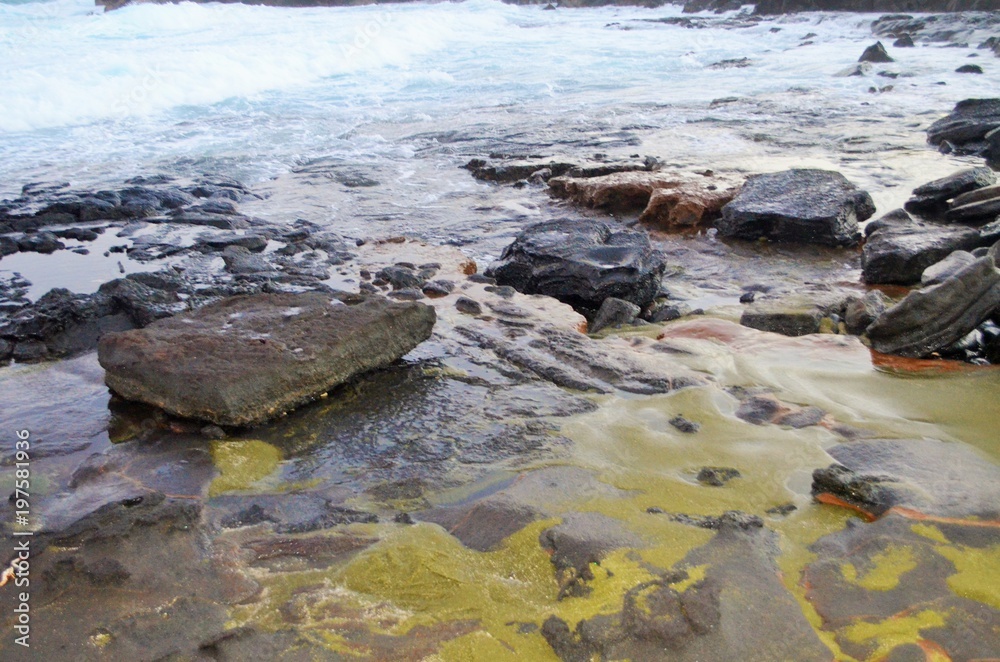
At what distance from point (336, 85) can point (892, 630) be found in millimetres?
16302

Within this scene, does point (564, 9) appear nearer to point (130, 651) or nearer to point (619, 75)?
point (619, 75)

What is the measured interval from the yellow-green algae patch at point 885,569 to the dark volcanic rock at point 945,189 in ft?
15.7

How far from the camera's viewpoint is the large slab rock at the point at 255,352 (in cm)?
320

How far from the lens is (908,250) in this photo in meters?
5.02

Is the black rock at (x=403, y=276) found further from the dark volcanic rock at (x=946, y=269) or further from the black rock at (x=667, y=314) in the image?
the dark volcanic rock at (x=946, y=269)

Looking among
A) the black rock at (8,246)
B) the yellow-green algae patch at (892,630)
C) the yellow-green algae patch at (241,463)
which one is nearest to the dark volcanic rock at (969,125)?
the yellow-green algae patch at (892,630)

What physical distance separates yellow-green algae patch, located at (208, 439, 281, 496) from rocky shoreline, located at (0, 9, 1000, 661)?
17 mm

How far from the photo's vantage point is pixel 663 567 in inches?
90.3

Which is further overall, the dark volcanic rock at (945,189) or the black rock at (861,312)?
the dark volcanic rock at (945,189)

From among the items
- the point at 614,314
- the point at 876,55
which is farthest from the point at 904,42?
the point at 614,314

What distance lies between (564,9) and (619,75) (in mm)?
30960

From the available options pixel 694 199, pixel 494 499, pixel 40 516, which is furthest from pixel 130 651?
pixel 694 199

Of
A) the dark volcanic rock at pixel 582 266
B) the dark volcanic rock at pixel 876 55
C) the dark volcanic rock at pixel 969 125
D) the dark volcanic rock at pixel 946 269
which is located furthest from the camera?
the dark volcanic rock at pixel 876 55

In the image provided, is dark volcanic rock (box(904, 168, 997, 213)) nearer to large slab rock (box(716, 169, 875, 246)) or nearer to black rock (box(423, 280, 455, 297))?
large slab rock (box(716, 169, 875, 246))
